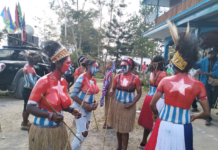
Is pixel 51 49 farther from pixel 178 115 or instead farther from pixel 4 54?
pixel 4 54

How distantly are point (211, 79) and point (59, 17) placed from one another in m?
23.2

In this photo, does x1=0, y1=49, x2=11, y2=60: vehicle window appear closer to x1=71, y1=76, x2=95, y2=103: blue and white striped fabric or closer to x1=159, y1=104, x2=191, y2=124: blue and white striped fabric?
x1=71, y1=76, x2=95, y2=103: blue and white striped fabric

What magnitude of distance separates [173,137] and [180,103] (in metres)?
0.41

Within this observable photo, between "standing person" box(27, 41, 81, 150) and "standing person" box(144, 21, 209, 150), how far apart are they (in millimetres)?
1171

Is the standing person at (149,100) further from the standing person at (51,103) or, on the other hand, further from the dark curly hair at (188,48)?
the standing person at (51,103)

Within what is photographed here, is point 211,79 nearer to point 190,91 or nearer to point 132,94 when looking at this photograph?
point 132,94

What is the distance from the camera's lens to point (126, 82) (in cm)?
311

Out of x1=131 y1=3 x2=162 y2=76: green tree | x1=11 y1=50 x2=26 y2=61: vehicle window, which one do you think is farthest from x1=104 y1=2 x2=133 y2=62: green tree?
x1=11 y1=50 x2=26 y2=61: vehicle window

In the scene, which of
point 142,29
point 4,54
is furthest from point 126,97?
point 142,29

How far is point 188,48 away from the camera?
6.33 ft

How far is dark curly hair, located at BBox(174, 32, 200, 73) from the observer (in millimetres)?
1908

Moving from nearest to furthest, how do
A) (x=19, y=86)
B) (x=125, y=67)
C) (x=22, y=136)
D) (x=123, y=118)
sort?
1. (x=123, y=118)
2. (x=125, y=67)
3. (x=22, y=136)
4. (x=19, y=86)

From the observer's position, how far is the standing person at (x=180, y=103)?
185 centimetres

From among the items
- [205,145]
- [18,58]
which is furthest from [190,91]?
[18,58]
